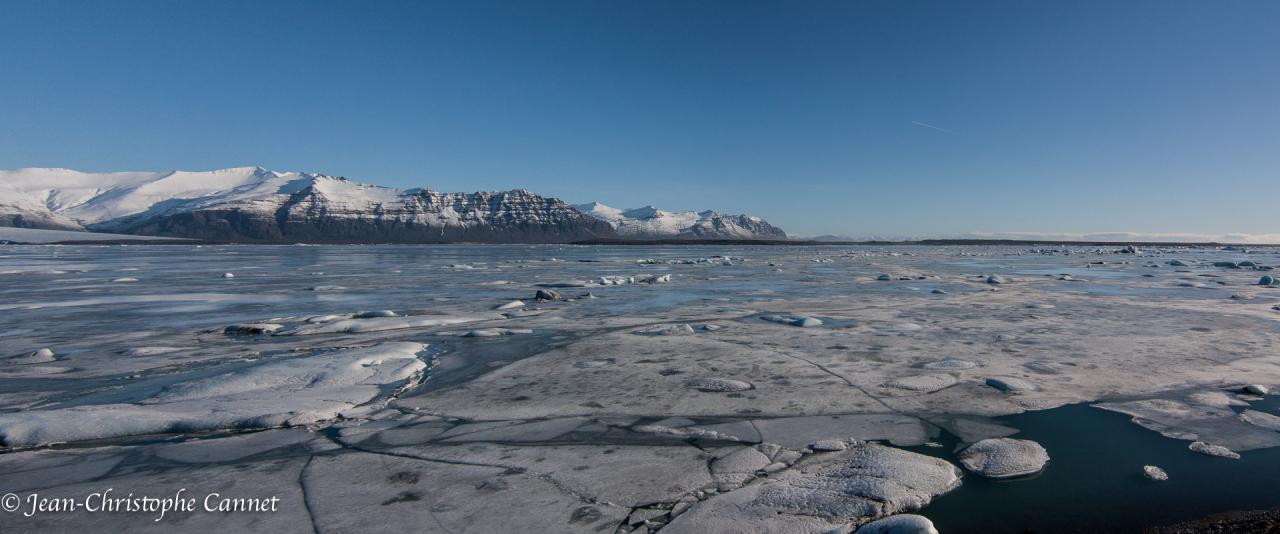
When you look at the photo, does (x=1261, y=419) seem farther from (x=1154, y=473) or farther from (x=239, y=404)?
(x=239, y=404)

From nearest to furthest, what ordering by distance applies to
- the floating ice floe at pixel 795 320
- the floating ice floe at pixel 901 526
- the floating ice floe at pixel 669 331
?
the floating ice floe at pixel 901 526 → the floating ice floe at pixel 669 331 → the floating ice floe at pixel 795 320

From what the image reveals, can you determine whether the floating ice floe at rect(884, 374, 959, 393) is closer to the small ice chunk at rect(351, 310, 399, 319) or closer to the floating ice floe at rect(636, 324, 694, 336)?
the floating ice floe at rect(636, 324, 694, 336)

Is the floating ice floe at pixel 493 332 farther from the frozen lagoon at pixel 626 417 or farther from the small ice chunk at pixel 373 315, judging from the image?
the small ice chunk at pixel 373 315

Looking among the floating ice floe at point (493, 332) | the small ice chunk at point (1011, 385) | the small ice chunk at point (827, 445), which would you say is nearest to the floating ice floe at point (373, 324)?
the floating ice floe at point (493, 332)

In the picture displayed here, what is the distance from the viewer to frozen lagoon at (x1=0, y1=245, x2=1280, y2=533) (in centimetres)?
308

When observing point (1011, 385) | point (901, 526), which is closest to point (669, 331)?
point (1011, 385)

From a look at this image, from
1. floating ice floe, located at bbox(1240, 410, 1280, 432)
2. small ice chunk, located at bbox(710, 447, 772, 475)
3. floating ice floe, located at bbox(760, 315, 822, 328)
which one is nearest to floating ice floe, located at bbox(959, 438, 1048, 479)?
small ice chunk, located at bbox(710, 447, 772, 475)

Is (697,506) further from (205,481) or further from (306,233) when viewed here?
(306,233)

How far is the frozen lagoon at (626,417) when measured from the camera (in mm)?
3078

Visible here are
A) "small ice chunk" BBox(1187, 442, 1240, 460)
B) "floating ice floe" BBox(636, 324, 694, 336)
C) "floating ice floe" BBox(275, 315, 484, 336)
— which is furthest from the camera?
"floating ice floe" BBox(275, 315, 484, 336)

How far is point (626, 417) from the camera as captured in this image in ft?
15.2

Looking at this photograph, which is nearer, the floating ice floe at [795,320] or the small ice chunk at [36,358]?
the small ice chunk at [36,358]

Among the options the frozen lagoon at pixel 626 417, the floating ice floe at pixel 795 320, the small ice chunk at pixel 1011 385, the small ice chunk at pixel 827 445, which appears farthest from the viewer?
the floating ice floe at pixel 795 320

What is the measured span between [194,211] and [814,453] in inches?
9781
